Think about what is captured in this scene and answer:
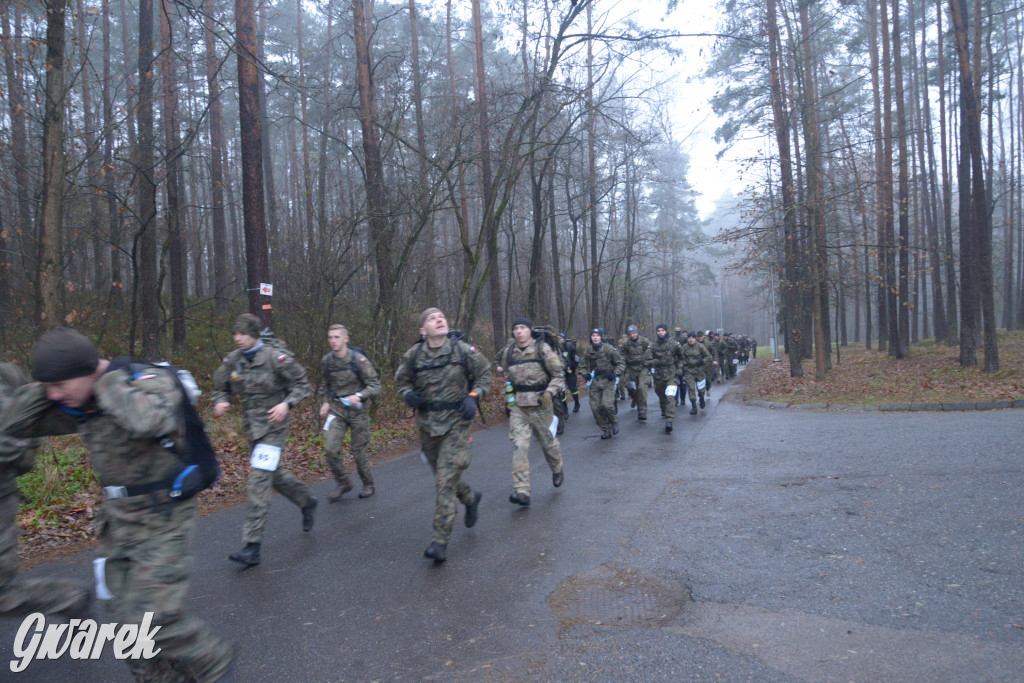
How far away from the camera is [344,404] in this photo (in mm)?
7520

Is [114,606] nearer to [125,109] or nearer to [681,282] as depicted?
[125,109]

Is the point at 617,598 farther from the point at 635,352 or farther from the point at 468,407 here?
the point at 635,352

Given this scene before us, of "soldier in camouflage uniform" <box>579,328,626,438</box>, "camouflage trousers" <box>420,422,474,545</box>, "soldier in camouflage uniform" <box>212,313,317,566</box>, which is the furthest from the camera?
"soldier in camouflage uniform" <box>579,328,626,438</box>

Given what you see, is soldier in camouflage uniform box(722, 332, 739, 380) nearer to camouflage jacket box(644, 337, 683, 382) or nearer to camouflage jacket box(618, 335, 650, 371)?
camouflage jacket box(644, 337, 683, 382)

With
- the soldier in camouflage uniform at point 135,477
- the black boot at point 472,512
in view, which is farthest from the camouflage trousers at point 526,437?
the soldier in camouflage uniform at point 135,477

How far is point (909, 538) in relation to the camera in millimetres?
5320

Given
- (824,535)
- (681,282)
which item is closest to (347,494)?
(824,535)

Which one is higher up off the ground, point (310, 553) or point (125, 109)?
point (125, 109)

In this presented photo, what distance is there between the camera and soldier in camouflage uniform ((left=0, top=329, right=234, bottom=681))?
3.00 m

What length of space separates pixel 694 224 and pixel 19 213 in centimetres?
4661

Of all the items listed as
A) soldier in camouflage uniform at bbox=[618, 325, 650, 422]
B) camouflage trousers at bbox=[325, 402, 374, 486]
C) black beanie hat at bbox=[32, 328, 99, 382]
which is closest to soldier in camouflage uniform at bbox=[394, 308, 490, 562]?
camouflage trousers at bbox=[325, 402, 374, 486]

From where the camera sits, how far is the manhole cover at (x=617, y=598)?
163 inches

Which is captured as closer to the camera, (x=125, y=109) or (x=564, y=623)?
(x=564, y=623)

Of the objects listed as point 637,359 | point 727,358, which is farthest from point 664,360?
point 727,358
